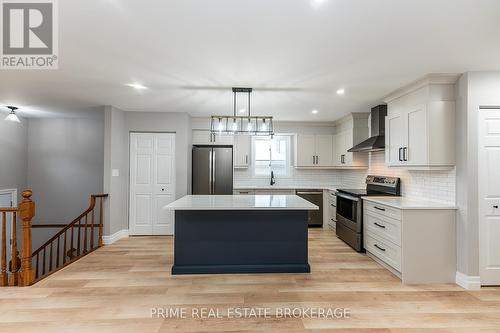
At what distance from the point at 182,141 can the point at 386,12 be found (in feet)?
14.3

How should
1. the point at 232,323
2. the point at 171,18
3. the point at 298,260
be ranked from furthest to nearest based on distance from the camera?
the point at 298,260, the point at 232,323, the point at 171,18

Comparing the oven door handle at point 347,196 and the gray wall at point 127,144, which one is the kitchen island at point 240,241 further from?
the gray wall at point 127,144

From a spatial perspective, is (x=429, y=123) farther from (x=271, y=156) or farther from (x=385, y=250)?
(x=271, y=156)

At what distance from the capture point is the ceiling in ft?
6.55

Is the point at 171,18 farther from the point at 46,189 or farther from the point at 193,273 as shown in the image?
the point at 46,189

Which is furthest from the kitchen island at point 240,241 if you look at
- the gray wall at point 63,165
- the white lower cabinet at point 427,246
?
the gray wall at point 63,165

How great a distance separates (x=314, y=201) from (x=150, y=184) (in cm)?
362

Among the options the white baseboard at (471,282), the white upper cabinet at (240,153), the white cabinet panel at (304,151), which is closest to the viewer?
the white baseboard at (471,282)

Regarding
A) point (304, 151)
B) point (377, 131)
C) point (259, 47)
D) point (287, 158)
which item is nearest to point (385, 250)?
point (377, 131)

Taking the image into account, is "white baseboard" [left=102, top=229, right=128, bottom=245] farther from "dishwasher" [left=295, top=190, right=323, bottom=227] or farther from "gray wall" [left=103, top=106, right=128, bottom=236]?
"dishwasher" [left=295, top=190, right=323, bottom=227]

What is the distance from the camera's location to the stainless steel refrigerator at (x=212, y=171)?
5.78m

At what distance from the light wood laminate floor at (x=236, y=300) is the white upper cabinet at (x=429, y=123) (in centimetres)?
155

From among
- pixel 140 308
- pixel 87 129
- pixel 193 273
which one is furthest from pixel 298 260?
pixel 87 129

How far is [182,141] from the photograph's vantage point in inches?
219
